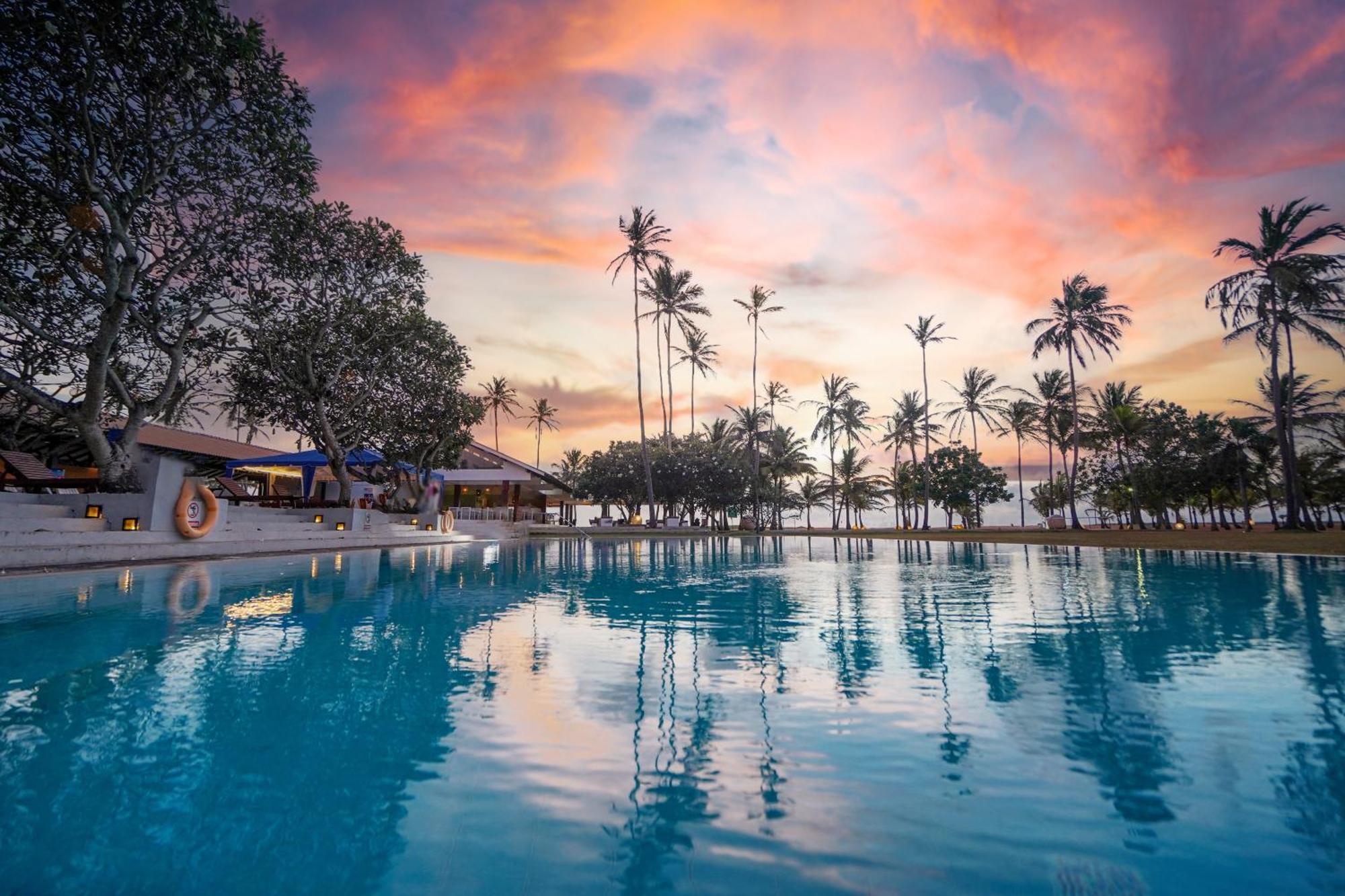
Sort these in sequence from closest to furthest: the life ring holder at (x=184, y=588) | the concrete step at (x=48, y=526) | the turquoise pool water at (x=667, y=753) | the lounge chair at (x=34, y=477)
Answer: the turquoise pool water at (x=667, y=753) < the life ring holder at (x=184, y=588) < the concrete step at (x=48, y=526) < the lounge chair at (x=34, y=477)

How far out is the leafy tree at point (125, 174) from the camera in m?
13.2

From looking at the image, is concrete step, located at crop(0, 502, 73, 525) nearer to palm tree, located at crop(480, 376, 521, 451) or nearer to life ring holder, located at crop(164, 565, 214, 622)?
life ring holder, located at crop(164, 565, 214, 622)

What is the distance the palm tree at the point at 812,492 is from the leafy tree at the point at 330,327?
49970mm

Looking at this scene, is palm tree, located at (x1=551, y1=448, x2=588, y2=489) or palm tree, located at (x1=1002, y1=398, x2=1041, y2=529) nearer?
palm tree, located at (x1=1002, y1=398, x2=1041, y2=529)

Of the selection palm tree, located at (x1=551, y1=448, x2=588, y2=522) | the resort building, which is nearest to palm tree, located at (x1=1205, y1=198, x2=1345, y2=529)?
the resort building

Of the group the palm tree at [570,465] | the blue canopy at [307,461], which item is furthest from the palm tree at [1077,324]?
the palm tree at [570,465]

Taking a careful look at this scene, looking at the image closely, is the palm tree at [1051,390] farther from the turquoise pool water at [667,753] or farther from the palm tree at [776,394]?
the turquoise pool water at [667,753]

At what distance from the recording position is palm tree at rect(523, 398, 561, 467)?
84.4 metres

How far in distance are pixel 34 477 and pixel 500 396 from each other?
57.6 metres

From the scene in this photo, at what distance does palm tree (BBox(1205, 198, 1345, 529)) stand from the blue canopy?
144ft

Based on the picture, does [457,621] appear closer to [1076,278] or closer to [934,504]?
[1076,278]

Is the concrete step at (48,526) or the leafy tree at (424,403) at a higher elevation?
the leafy tree at (424,403)

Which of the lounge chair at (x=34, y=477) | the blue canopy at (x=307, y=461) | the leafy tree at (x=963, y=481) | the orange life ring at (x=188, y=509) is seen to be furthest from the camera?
the leafy tree at (x=963, y=481)

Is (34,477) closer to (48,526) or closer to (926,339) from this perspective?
(48,526)
